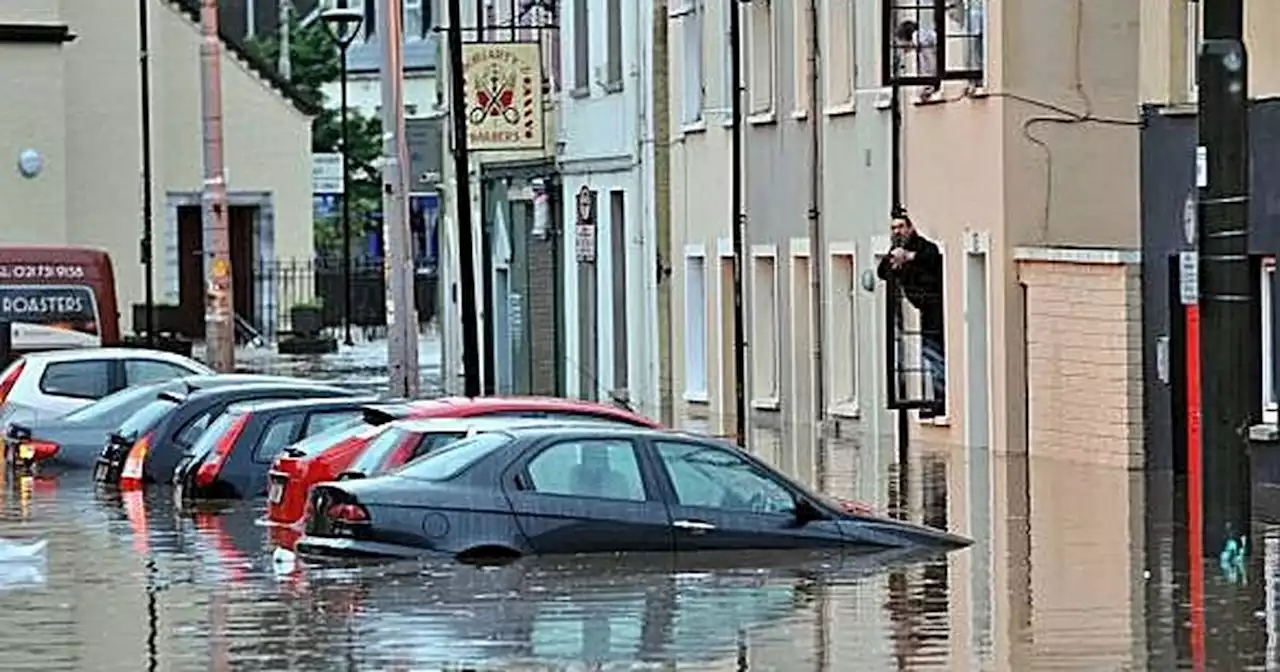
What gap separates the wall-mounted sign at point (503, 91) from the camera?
148ft

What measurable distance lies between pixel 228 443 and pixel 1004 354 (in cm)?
865

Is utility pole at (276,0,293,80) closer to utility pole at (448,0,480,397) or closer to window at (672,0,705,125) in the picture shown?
window at (672,0,705,125)

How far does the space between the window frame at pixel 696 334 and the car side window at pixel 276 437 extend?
A: 17.2 metres

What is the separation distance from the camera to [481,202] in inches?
2269

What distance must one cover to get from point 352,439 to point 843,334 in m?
15.9

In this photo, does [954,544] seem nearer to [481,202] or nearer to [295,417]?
[295,417]

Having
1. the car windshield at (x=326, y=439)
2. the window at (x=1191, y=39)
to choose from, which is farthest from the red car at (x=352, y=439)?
the window at (x=1191, y=39)

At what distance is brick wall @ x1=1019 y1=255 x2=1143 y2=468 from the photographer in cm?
3123

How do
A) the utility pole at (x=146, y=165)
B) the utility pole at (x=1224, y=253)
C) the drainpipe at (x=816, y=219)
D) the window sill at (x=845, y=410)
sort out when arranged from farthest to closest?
the utility pole at (x=146, y=165) < the drainpipe at (x=816, y=219) < the window sill at (x=845, y=410) < the utility pole at (x=1224, y=253)

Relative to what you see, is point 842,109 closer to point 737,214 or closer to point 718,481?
point 737,214

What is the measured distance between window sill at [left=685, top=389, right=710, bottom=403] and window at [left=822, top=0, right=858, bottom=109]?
659 centimetres

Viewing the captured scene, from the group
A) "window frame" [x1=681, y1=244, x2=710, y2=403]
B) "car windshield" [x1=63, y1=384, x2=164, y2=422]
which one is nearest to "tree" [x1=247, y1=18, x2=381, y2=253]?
"window frame" [x1=681, y1=244, x2=710, y2=403]

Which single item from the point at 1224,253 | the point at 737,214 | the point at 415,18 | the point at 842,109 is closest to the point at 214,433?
the point at 842,109

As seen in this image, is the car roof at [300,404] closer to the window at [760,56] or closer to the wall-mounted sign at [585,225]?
the window at [760,56]
